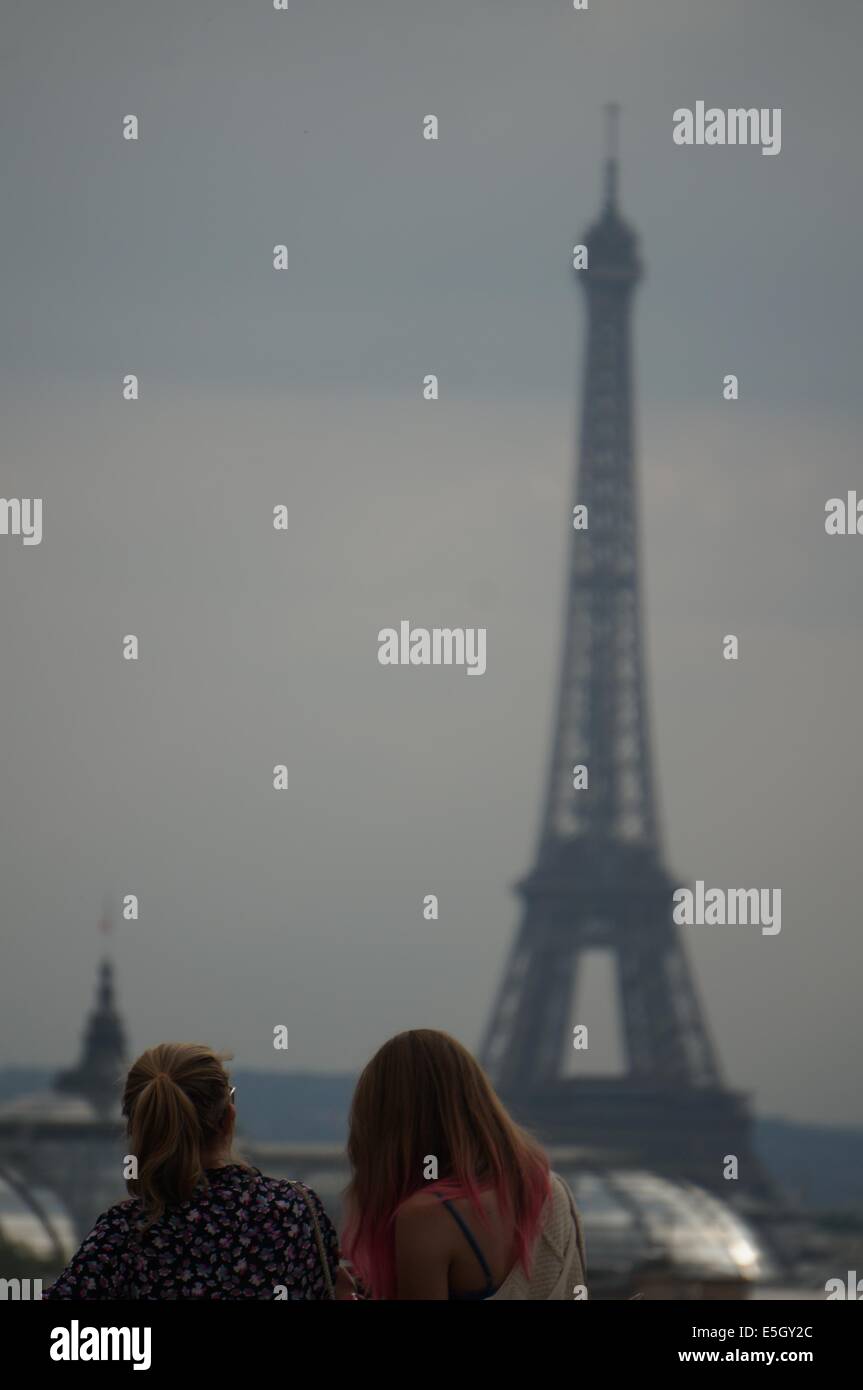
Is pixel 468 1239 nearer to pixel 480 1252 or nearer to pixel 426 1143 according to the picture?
pixel 480 1252

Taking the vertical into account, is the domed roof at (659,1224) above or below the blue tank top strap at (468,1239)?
above

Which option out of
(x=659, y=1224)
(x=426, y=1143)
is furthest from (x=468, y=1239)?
(x=659, y=1224)

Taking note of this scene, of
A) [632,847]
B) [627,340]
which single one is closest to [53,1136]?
[632,847]

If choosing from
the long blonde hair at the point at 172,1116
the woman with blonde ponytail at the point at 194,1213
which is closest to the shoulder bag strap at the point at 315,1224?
the woman with blonde ponytail at the point at 194,1213

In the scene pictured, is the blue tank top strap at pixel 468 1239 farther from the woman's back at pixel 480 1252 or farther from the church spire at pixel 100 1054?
the church spire at pixel 100 1054

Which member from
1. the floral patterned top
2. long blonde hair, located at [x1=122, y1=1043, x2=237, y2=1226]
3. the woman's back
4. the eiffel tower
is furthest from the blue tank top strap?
the eiffel tower

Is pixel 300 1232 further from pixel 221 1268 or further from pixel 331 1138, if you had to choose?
pixel 331 1138

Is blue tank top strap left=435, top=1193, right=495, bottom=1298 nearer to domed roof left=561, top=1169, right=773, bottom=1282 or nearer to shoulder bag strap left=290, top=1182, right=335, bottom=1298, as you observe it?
shoulder bag strap left=290, top=1182, right=335, bottom=1298
